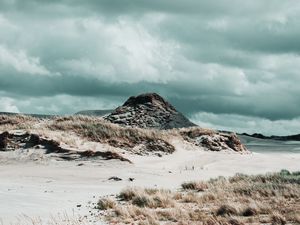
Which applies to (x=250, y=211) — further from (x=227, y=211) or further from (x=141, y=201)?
(x=141, y=201)

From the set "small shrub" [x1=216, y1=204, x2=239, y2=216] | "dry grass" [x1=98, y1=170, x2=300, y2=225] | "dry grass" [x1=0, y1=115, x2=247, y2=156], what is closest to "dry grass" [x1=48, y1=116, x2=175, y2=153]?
"dry grass" [x1=0, y1=115, x2=247, y2=156]

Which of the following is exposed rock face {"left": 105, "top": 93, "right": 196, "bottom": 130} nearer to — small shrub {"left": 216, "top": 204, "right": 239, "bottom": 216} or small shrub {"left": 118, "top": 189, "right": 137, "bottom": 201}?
small shrub {"left": 118, "top": 189, "right": 137, "bottom": 201}

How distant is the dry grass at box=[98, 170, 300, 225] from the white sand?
4.00 feet

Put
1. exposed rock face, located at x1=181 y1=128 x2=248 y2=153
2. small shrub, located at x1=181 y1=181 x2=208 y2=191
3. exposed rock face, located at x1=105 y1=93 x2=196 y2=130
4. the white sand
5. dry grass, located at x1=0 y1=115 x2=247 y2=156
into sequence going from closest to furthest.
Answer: the white sand, small shrub, located at x1=181 y1=181 x2=208 y2=191, dry grass, located at x1=0 y1=115 x2=247 y2=156, exposed rock face, located at x1=181 y1=128 x2=248 y2=153, exposed rock face, located at x1=105 y1=93 x2=196 y2=130

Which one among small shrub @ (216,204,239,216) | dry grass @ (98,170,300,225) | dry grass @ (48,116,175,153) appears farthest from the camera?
dry grass @ (48,116,175,153)

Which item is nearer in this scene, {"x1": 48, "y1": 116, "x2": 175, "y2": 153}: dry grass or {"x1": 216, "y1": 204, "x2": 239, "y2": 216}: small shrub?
{"x1": 216, "y1": 204, "x2": 239, "y2": 216}: small shrub

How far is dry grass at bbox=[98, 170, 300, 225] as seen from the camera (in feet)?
48.3

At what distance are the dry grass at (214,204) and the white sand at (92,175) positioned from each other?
1218 millimetres

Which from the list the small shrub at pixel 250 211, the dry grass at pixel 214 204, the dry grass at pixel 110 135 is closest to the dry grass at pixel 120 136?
the dry grass at pixel 110 135

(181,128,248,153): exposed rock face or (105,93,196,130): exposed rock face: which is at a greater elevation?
(105,93,196,130): exposed rock face

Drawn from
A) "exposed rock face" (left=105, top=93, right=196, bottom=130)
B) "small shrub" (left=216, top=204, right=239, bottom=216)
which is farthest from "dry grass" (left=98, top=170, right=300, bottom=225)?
"exposed rock face" (left=105, top=93, right=196, bottom=130)

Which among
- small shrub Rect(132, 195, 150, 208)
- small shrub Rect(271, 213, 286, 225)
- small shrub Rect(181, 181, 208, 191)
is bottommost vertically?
small shrub Rect(271, 213, 286, 225)

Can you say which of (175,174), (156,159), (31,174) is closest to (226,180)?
(175,174)

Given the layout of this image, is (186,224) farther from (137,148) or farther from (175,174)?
(137,148)
